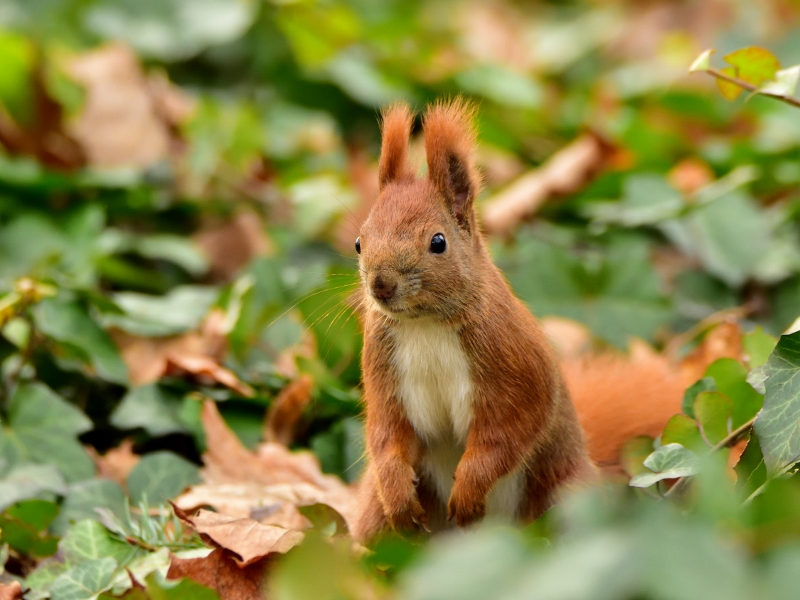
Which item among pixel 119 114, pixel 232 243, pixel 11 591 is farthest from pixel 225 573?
pixel 119 114

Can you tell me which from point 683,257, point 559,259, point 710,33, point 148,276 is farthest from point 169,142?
point 710,33

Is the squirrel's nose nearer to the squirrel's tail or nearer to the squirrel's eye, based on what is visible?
the squirrel's eye

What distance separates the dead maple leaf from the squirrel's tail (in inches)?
21.9

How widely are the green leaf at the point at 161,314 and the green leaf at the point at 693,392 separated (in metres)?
1.48

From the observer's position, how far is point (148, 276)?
11.1ft

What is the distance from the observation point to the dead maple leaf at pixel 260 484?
2064 millimetres

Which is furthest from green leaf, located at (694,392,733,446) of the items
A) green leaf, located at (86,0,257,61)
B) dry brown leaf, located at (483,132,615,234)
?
green leaf, located at (86,0,257,61)

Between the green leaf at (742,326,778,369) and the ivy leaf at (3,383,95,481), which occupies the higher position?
the green leaf at (742,326,778,369)

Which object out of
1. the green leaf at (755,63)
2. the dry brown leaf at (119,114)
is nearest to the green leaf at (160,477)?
the green leaf at (755,63)

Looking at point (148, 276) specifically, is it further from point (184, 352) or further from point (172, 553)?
point (172, 553)

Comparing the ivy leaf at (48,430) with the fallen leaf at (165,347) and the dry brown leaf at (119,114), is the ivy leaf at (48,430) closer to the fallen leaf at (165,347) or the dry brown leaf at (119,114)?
the fallen leaf at (165,347)

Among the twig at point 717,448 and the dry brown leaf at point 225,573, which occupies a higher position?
the twig at point 717,448

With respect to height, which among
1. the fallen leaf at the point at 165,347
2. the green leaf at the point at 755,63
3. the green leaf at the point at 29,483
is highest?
the green leaf at the point at 755,63

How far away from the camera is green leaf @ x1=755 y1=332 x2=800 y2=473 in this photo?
1515 millimetres
